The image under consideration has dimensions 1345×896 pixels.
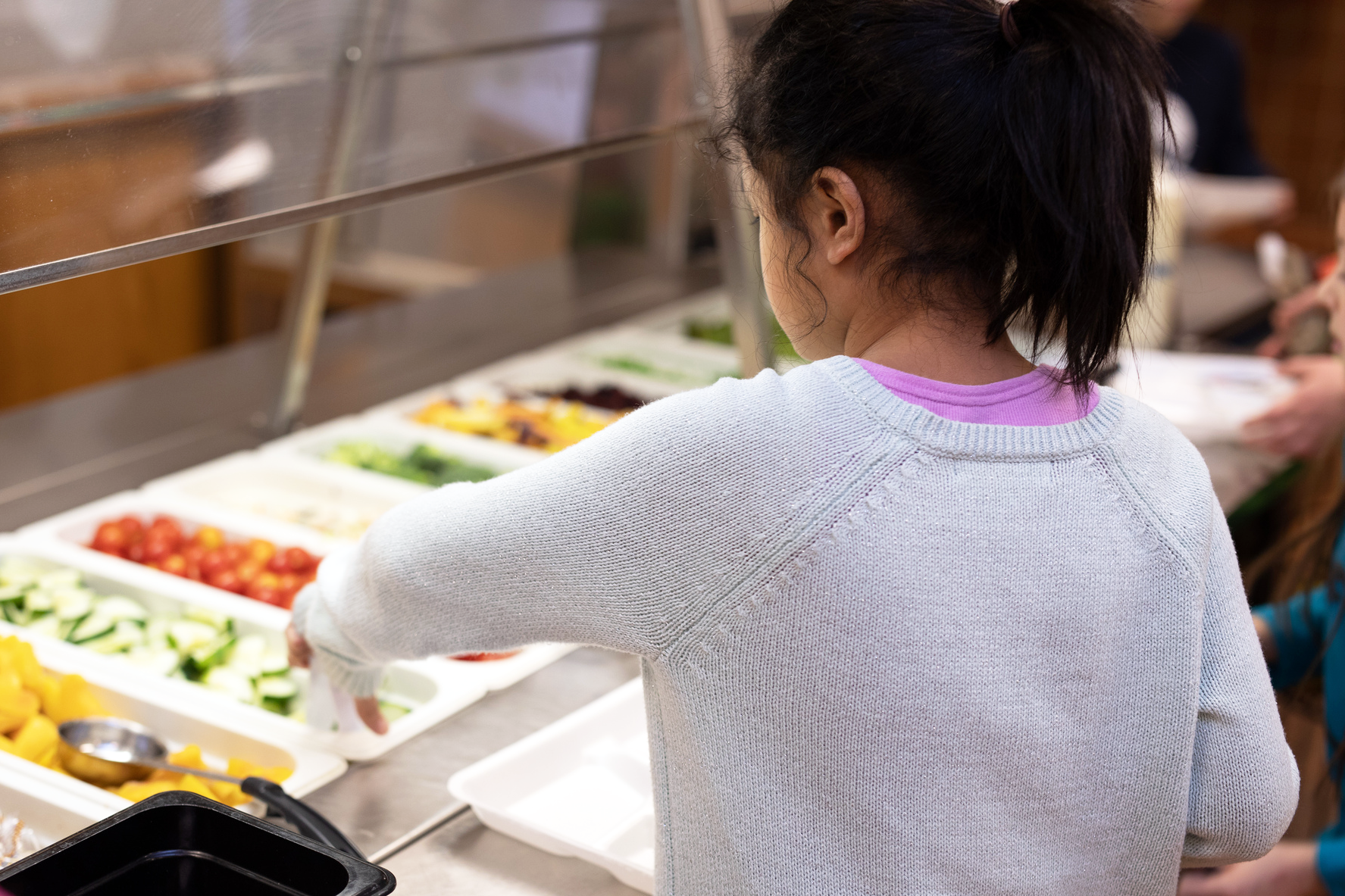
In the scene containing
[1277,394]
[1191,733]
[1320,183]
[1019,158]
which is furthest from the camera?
[1320,183]

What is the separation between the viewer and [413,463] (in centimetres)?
180

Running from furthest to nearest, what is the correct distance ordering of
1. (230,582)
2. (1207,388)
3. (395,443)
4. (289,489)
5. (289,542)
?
(1207,388), (395,443), (289,489), (289,542), (230,582)

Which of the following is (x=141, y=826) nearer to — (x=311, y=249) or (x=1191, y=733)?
(x=1191, y=733)

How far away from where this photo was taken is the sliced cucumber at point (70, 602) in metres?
1.34

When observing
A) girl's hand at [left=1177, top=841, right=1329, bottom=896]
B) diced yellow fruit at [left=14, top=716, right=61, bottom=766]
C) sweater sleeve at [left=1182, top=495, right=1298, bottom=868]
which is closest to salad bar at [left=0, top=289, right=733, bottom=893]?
diced yellow fruit at [left=14, top=716, right=61, bottom=766]

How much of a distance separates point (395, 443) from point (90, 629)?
60 cm

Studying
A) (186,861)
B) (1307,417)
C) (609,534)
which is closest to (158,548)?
(186,861)

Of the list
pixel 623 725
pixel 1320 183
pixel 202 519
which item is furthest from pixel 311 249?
pixel 1320 183

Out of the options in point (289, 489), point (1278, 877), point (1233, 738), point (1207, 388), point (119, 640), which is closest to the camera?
point (1233, 738)

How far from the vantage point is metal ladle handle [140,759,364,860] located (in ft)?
3.14

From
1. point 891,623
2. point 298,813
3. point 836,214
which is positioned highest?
point 836,214

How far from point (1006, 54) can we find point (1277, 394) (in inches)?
69.1

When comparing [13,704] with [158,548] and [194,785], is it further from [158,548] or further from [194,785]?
[158,548]

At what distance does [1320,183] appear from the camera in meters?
5.15
